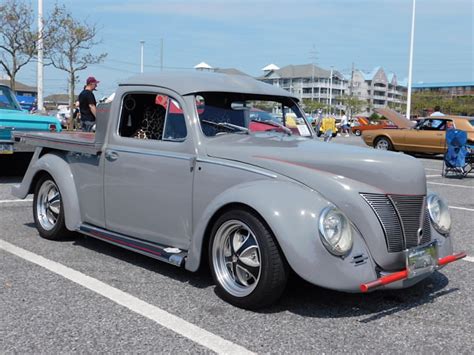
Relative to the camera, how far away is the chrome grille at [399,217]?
3.75 metres

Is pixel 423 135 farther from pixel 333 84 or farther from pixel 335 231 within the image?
pixel 333 84

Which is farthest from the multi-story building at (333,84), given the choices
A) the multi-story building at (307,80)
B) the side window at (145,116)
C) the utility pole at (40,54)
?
the side window at (145,116)

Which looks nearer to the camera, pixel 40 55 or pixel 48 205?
pixel 48 205

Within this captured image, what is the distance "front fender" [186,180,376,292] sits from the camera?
3.55 m

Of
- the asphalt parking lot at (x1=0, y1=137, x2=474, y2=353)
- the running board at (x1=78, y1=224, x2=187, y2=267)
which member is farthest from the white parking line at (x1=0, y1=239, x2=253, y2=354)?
the running board at (x1=78, y1=224, x2=187, y2=267)

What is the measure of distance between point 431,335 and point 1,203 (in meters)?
6.29

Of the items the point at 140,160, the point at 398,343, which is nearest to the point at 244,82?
the point at 140,160

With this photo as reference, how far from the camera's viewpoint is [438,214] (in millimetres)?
4375

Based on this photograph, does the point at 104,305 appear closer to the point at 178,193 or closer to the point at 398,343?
the point at 178,193

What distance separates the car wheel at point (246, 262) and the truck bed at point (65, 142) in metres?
1.72

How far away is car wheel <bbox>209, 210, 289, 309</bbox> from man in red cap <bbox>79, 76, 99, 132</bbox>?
23.2 feet

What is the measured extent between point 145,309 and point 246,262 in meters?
0.79

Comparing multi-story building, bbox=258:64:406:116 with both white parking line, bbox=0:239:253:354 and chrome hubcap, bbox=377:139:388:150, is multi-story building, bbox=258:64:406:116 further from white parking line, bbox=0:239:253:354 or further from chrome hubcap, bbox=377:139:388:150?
white parking line, bbox=0:239:253:354

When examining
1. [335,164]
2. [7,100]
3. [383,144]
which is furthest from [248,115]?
[383,144]
